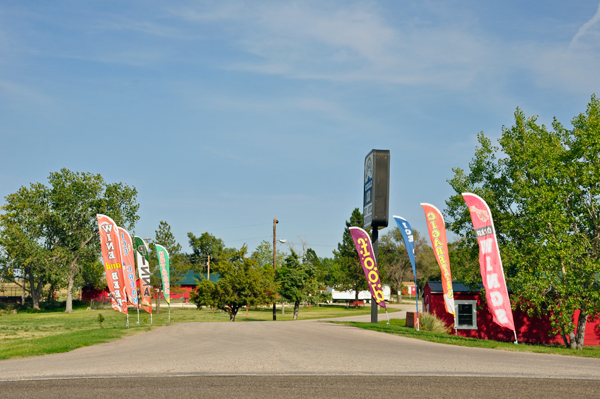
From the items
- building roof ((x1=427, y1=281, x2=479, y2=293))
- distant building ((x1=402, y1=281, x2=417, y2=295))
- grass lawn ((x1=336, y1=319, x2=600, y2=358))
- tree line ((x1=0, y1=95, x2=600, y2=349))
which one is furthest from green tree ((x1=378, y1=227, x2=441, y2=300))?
grass lawn ((x1=336, y1=319, x2=600, y2=358))

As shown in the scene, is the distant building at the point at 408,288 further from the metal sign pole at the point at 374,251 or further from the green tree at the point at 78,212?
the metal sign pole at the point at 374,251

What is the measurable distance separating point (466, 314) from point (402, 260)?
218 feet

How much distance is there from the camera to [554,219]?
22.9 metres

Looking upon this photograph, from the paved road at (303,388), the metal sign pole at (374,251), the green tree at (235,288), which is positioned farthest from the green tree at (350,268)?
the paved road at (303,388)

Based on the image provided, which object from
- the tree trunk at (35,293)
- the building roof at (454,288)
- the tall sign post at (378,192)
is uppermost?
the tall sign post at (378,192)

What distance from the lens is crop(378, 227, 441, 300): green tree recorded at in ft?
298

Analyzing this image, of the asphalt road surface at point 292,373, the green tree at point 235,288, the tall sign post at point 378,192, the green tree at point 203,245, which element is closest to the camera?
the asphalt road surface at point 292,373

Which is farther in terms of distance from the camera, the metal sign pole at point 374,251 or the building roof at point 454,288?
the building roof at point 454,288

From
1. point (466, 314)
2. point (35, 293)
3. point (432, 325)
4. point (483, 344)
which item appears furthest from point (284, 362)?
point (35, 293)

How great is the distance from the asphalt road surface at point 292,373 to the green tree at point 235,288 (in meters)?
18.1

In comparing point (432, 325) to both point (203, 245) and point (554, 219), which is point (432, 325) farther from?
point (203, 245)

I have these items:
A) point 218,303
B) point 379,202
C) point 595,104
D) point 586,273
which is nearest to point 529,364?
point 586,273

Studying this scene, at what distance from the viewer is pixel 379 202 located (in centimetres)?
2762

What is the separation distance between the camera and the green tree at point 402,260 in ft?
298
